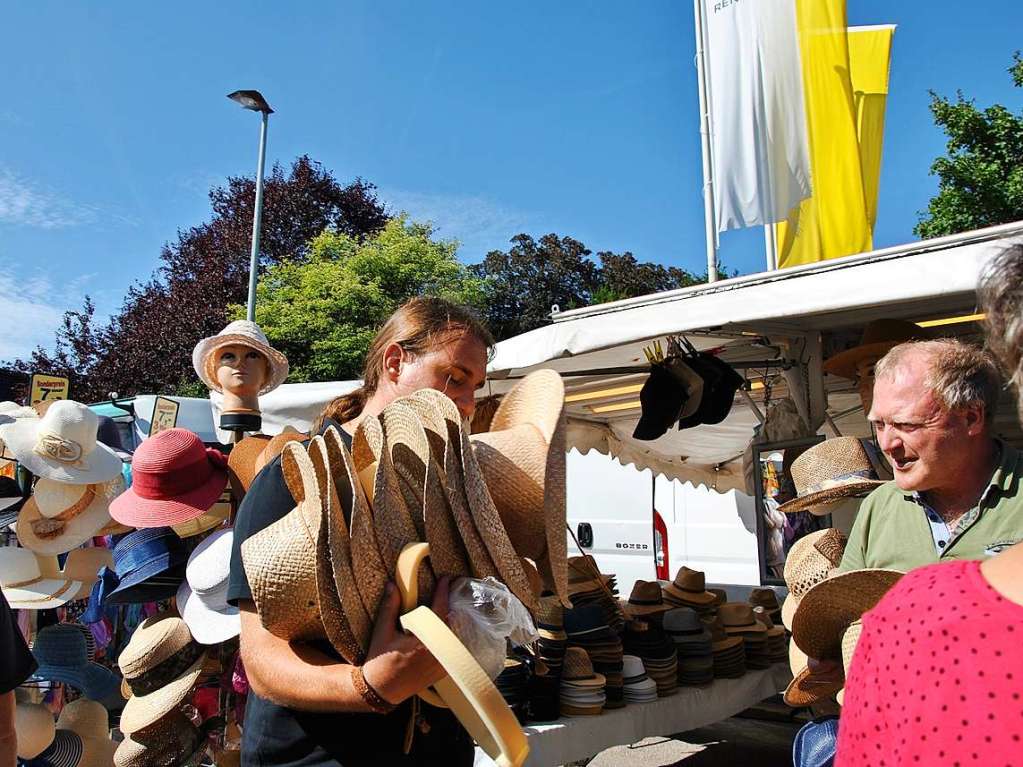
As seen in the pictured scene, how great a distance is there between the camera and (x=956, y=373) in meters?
2.19

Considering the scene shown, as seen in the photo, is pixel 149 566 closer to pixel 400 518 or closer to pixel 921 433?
pixel 400 518

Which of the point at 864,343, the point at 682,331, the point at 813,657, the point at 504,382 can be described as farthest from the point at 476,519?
the point at 504,382

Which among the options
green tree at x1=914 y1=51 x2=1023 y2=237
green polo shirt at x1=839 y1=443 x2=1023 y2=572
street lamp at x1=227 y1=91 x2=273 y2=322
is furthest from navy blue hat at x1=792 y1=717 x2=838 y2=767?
green tree at x1=914 y1=51 x2=1023 y2=237

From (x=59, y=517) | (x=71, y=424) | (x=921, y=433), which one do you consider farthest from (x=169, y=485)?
(x=921, y=433)

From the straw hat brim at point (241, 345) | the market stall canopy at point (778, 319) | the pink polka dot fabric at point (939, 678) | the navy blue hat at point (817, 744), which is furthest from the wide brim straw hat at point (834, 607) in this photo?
the straw hat brim at point (241, 345)

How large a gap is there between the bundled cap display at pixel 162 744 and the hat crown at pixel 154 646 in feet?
0.69

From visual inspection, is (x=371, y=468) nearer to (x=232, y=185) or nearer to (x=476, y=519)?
(x=476, y=519)

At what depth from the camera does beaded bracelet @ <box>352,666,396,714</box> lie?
1243mm

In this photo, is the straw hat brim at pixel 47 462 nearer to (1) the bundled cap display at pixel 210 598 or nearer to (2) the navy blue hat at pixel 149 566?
(2) the navy blue hat at pixel 149 566

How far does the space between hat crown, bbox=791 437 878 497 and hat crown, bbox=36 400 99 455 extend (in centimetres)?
293

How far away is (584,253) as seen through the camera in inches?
1342

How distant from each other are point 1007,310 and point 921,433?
4.17ft

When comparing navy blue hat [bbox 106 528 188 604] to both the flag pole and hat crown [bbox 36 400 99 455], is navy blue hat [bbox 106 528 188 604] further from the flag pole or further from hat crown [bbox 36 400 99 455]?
the flag pole

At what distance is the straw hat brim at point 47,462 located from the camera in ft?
11.1
